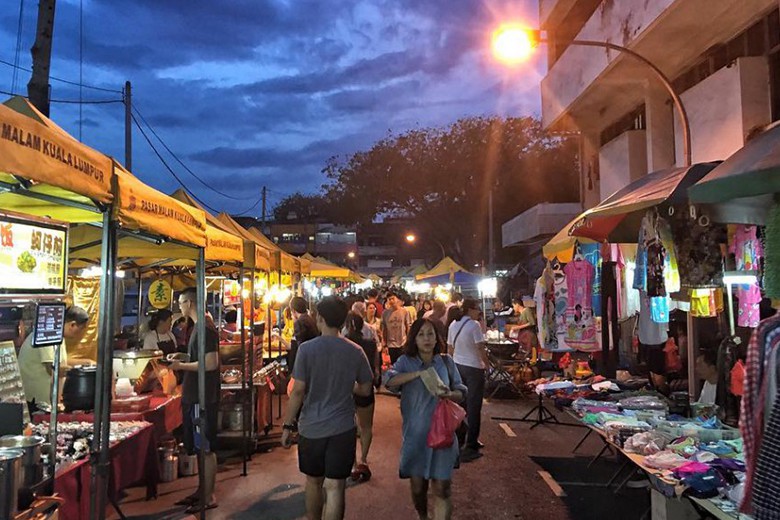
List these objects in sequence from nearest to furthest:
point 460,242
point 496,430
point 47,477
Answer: point 47,477, point 496,430, point 460,242

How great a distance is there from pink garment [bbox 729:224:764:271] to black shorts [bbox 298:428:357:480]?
3503mm

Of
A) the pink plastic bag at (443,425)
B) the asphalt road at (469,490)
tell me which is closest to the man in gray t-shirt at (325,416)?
the pink plastic bag at (443,425)

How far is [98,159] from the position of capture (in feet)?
11.8

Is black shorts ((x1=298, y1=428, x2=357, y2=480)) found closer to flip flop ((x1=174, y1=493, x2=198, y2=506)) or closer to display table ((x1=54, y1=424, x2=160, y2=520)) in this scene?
display table ((x1=54, y1=424, x2=160, y2=520))

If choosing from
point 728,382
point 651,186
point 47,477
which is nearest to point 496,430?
point 728,382

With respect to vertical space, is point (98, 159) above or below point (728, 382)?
above

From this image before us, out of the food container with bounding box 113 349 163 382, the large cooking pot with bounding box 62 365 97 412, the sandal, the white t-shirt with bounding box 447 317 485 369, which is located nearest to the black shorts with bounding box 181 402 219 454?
the food container with bounding box 113 349 163 382

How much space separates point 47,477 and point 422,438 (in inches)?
106

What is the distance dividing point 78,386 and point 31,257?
2.54 meters

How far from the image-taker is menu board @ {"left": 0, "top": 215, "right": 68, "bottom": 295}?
3109mm

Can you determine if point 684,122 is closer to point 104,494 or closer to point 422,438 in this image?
point 422,438

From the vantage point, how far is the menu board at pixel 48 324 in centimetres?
343

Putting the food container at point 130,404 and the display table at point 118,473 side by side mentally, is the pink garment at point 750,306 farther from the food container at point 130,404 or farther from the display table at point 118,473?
the food container at point 130,404

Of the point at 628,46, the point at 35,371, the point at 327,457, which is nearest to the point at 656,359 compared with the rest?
the point at 628,46
